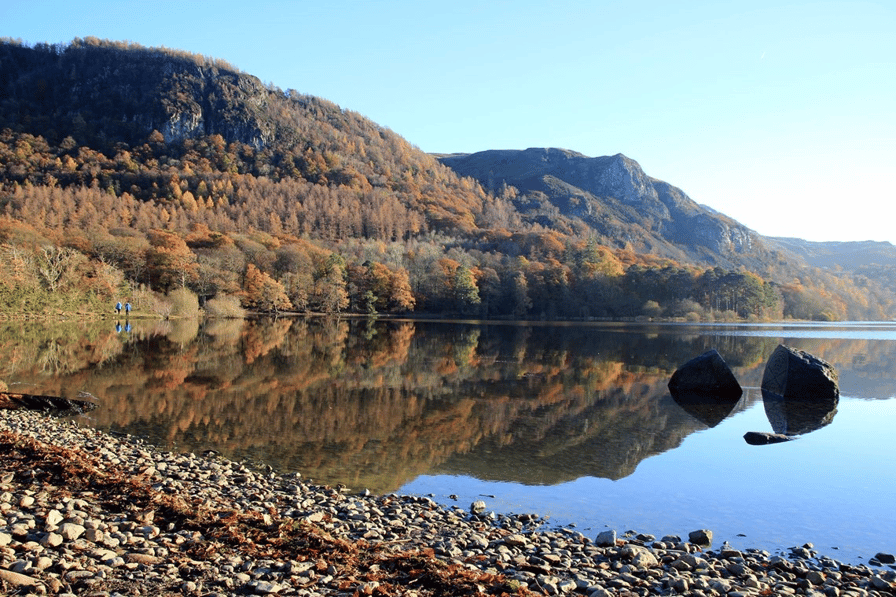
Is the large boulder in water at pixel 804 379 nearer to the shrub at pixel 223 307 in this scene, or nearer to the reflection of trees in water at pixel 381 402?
the reflection of trees in water at pixel 381 402

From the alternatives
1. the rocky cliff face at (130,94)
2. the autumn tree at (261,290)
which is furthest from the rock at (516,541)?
the rocky cliff face at (130,94)

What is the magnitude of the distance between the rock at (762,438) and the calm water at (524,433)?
31 centimetres

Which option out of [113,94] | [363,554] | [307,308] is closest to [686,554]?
[363,554]

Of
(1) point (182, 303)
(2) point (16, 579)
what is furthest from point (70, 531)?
(1) point (182, 303)

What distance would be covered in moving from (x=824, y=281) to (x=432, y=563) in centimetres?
20567

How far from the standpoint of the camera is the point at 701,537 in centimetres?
788

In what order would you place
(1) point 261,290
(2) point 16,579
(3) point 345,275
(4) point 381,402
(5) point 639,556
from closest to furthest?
1. (2) point 16,579
2. (5) point 639,556
3. (4) point 381,402
4. (1) point 261,290
5. (3) point 345,275

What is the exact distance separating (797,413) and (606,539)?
1437 centimetres

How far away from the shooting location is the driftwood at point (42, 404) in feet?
46.7

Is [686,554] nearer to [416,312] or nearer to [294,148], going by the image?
[416,312]

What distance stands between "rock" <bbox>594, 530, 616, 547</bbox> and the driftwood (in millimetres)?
13092

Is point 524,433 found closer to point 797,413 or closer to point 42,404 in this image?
point 797,413

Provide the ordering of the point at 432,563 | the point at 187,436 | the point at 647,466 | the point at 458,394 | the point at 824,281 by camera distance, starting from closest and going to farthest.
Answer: the point at 432,563 < the point at 647,466 < the point at 187,436 < the point at 458,394 < the point at 824,281

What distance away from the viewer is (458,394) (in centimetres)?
1972
